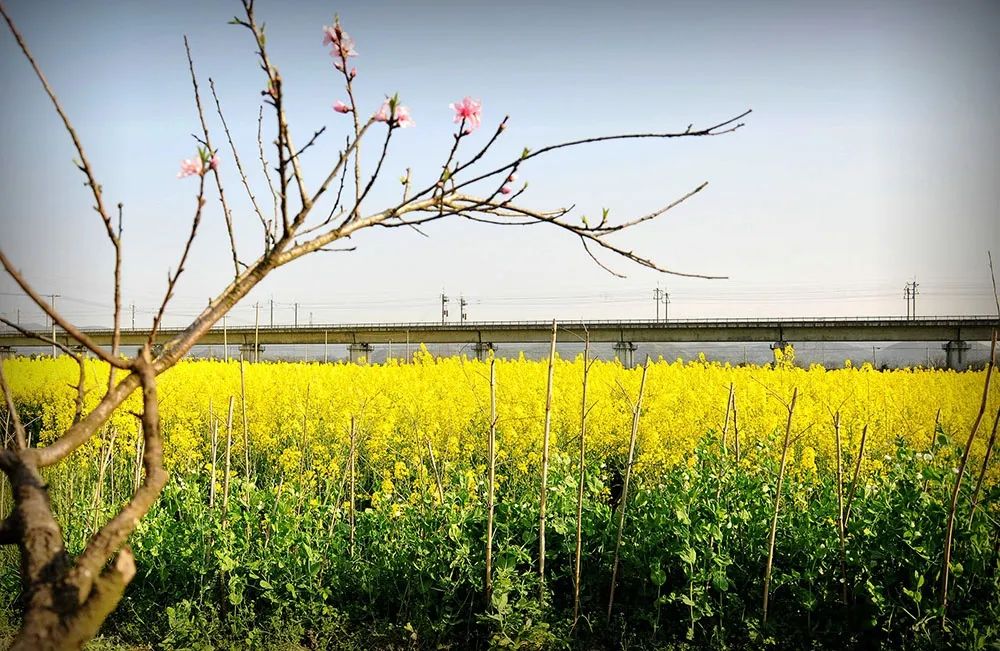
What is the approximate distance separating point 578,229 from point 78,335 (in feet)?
2.45

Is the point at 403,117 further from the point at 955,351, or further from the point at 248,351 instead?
the point at 955,351

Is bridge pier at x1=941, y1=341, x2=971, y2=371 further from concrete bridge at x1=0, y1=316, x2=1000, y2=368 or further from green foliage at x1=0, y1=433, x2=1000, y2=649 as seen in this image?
green foliage at x1=0, y1=433, x2=1000, y2=649

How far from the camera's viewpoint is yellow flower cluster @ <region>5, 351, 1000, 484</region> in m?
6.07

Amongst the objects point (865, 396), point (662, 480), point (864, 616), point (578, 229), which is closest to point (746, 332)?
point (865, 396)

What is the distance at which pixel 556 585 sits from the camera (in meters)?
3.92

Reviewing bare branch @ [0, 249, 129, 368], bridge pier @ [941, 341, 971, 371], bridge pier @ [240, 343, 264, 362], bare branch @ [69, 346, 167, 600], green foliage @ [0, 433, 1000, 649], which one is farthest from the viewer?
bridge pier @ [941, 341, 971, 371]

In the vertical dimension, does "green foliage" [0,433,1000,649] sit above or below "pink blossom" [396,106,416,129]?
below

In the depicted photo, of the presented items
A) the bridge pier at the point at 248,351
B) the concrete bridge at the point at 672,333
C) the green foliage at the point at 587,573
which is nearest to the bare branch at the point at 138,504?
Result: the green foliage at the point at 587,573

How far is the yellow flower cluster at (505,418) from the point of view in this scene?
19.9ft

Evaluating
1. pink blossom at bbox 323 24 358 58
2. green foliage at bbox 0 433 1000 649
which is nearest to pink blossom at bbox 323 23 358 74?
pink blossom at bbox 323 24 358 58

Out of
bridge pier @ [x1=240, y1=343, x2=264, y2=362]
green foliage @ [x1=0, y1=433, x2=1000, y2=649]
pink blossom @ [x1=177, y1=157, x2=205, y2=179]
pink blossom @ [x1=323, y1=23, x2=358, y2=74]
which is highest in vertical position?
pink blossom @ [x1=323, y1=23, x2=358, y2=74]

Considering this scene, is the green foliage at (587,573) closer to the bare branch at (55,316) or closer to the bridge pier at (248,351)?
the bridge pier at (248,351)

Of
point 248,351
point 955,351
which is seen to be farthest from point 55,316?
point 955,351

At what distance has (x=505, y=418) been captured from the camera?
22.1 ft
